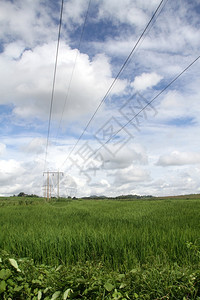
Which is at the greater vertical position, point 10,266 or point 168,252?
point 10,266

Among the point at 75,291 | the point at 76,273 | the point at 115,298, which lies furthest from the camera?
the point at 76,273

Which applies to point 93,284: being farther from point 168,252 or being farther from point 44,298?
point 168,252

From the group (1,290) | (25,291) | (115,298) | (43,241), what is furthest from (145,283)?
(43,241)

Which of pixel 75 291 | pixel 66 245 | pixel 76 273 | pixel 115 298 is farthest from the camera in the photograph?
pixel 66 245

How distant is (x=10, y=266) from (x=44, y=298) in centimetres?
63

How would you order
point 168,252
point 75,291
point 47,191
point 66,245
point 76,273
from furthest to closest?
point 47,191 < point 66,245 < point 168,252 < point 76,273 < point 75,291

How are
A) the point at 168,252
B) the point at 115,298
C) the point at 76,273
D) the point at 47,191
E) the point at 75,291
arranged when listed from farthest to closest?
the point at 47,191 → the point at 168,252 → the point at 76,273 → the point at 75,291 → the point at 115,298

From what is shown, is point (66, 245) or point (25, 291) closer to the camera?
point (25, 291)

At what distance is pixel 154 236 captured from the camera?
4570mm

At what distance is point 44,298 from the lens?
245 cm

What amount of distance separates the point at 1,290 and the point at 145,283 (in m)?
1.57

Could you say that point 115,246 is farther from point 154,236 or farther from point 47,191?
point 47,191

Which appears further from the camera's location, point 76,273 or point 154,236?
point 154,236

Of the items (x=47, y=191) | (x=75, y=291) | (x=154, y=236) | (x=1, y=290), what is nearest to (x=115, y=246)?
→ (x=154, y=236)
